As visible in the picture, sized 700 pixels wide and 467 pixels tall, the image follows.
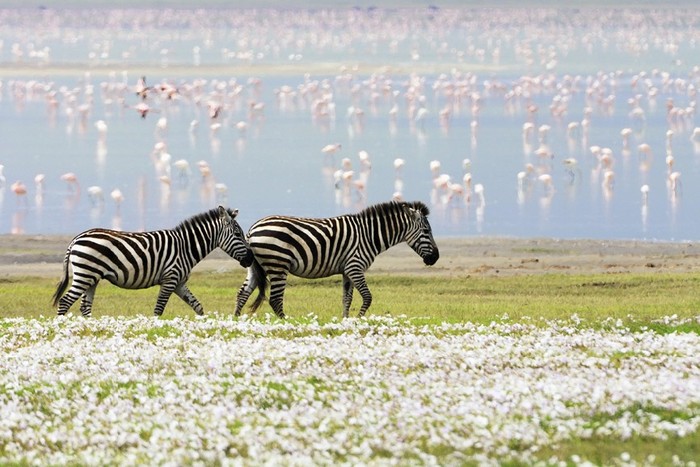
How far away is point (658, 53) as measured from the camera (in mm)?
142500

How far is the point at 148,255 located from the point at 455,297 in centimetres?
786

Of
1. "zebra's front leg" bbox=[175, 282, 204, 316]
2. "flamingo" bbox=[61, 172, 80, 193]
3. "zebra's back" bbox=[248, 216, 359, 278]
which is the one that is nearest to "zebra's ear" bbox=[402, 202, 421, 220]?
"zebra's back" bbox=[248, 216, 359, 278]

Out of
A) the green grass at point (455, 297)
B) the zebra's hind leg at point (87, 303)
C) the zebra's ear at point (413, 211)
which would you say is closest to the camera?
the zebra's hind leg at point (87, 303)

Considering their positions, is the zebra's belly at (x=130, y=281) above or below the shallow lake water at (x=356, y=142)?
below

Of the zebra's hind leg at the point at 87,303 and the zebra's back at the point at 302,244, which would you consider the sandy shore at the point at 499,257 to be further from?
the zebra's hind leg at the point at 87,303

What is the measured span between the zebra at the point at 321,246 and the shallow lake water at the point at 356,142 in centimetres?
1896

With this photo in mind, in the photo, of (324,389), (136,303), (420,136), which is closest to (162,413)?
(324,389)

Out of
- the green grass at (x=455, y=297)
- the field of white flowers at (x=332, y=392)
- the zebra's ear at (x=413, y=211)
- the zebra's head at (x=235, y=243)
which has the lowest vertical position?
the green grass at (x=455, y=297)

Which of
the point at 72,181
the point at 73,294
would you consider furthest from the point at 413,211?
the point at 72,181

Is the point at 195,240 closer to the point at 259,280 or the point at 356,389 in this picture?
the point at 259,280

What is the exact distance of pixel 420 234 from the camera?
2141cm

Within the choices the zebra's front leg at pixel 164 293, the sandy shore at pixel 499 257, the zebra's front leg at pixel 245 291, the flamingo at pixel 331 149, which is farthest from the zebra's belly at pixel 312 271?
the flamingo at pixel 331 149

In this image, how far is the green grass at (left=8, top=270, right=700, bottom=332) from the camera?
2106cm

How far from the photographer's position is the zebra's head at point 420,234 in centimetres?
2133
